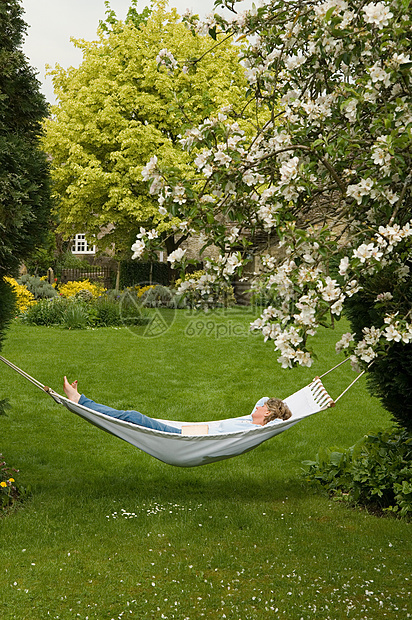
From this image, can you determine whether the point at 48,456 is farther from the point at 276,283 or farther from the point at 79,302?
the point at 79,302

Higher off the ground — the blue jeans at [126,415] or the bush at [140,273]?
the bush at [140,273]

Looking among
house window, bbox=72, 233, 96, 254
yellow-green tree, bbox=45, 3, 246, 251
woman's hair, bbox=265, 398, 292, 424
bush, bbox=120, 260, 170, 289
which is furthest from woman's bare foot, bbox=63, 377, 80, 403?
house window, bbox=72, 233, 96, 254

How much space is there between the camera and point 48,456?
5.24 m

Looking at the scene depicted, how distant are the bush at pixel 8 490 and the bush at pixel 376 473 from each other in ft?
6.97

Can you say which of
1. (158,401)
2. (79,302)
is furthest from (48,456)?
(79,302)

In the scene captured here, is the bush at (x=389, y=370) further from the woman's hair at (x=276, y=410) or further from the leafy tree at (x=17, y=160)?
the leafy tree at (x=17, y=160)

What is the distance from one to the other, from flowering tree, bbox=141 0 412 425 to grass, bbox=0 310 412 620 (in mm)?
1404

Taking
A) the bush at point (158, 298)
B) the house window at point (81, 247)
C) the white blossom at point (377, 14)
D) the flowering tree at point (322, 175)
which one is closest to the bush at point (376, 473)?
the flowering tree at point (322, 175)

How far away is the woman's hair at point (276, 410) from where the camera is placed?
4547mm

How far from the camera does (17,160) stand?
400 centimetres

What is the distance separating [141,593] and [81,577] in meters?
0.34

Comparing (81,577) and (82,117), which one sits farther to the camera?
(82,117)

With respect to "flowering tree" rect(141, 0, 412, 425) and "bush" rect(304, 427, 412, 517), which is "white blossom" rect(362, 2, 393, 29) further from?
"bush" rect(304, 427, 412, 517)

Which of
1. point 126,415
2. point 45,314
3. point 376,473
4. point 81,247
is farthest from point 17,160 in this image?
point 81,247
